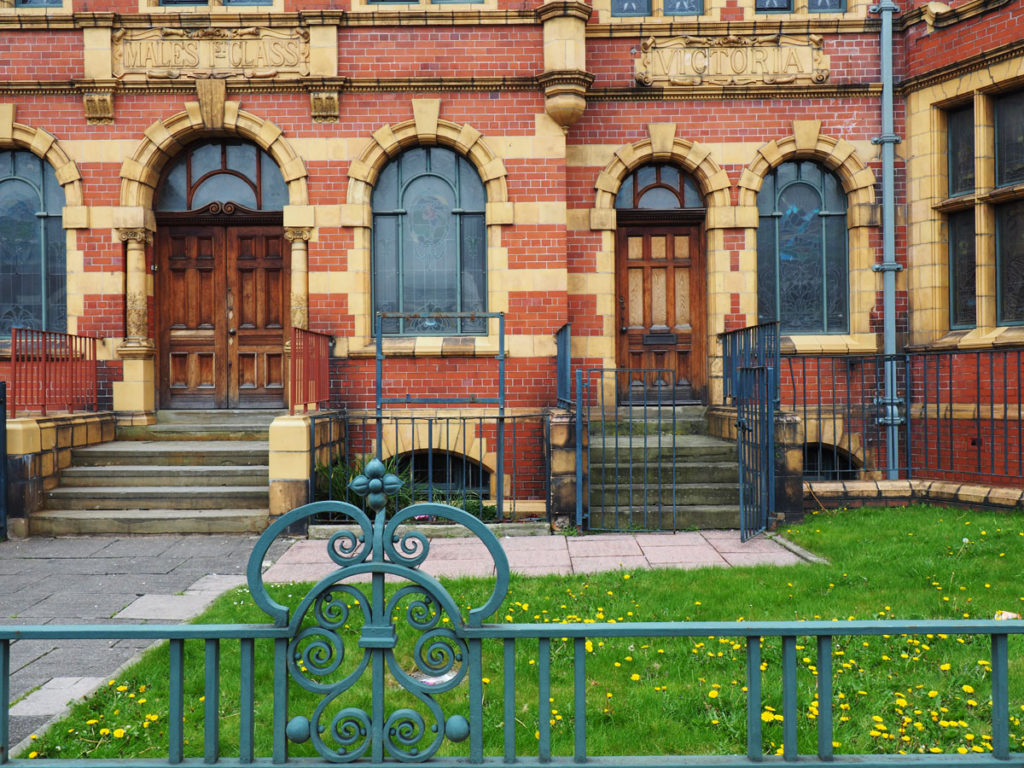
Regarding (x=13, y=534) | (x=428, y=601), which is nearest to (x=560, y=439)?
(x=13, y=534)

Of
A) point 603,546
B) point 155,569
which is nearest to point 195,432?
point 155,569

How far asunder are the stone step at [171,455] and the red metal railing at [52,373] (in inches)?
26.3

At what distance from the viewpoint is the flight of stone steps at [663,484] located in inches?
328

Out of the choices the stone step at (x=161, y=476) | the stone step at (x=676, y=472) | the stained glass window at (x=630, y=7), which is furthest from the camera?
the stained glass window at (x=630, y=7)

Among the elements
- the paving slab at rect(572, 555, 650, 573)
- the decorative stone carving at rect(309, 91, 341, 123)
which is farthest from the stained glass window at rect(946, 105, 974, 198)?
the decorative stone carving at rect(309, 91, 341, 123)

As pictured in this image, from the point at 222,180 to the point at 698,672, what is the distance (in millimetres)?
9117

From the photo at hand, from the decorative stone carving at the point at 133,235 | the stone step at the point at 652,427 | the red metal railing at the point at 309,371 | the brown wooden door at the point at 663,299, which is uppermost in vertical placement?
the decorative stone carving at the point at 133,235

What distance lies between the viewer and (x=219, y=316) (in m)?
10.9

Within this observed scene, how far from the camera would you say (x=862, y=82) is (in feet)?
36.0

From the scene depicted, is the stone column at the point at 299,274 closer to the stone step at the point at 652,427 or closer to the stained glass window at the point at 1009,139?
the stone step at the point at 652,427

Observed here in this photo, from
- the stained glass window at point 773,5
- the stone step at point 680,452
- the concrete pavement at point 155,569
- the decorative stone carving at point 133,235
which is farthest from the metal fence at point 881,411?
the decorative stone carving at point 133,235

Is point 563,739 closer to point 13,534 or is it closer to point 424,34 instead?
point 13,534

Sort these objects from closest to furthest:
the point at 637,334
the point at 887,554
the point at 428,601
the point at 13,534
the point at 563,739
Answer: the point at 428,601
the point at 563,739
the point at 887,554
the point at 13,534
the point at 637,334

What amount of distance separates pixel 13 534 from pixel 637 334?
749cm
